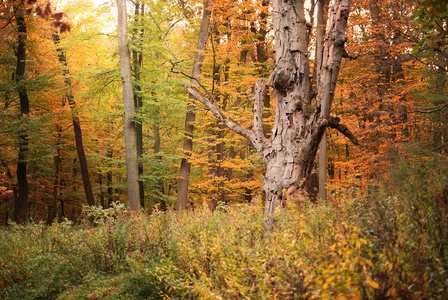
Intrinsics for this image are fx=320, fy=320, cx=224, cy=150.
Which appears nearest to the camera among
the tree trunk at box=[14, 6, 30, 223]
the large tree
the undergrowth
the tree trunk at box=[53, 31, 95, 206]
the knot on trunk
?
the undergrowth

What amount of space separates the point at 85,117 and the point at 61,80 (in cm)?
430

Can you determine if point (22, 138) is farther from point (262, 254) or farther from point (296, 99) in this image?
point (262, 254)

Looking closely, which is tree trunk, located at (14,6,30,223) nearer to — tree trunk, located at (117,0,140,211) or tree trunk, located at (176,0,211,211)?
tree trunk, located at (117,0,140,211)

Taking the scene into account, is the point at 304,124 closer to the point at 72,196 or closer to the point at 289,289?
the point at 289,289

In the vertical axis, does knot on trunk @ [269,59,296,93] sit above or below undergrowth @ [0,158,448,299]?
above

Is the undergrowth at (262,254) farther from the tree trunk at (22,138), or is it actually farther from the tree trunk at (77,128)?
the tree trunk at (77,128)

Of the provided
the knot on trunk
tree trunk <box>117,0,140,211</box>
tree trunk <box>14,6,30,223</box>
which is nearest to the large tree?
the knot on trunk

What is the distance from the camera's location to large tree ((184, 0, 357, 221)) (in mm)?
4684

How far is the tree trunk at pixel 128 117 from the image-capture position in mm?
12473

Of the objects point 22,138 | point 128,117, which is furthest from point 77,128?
point 128,117

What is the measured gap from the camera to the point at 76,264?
5891 mm

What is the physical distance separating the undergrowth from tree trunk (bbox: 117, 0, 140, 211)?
433cm

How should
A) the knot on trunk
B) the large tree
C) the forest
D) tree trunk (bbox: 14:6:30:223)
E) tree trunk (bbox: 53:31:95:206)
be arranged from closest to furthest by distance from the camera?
the forest → the large tree → the knot on trunk → tree trunk (bbox: 14:6:30:223) → tree trunk (bbox: 53:31:95:206)

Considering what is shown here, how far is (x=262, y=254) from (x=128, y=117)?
10519 millimetres
